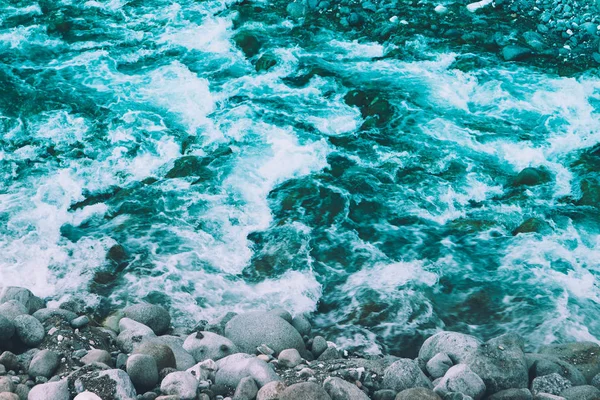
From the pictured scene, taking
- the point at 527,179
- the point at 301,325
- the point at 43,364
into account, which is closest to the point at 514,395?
the point at 301,325

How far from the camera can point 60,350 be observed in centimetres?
824

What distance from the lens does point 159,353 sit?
7.94 m

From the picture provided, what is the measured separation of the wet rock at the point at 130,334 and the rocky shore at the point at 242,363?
13 mm

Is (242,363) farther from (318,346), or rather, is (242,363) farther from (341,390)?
(318,346)

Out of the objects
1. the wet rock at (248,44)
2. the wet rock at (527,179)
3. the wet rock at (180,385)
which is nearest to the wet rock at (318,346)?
the wet rock at (180,385)

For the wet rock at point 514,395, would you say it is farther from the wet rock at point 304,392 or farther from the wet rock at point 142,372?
the wet rock at point 142,372

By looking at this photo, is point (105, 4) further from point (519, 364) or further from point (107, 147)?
point (519, 364)

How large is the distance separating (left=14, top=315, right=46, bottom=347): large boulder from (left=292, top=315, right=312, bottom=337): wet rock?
3.21 metres

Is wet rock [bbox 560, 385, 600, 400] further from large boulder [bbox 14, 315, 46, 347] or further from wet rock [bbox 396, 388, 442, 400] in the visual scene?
large boulder [bbox 14, 315, 46, 347]

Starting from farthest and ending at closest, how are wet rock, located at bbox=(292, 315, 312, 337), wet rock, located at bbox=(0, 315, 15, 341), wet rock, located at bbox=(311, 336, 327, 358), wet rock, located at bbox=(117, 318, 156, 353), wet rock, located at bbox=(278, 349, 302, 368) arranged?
wet rock, located at bbox=(292, 315, 312, 337)
wet rock, located at bbox=(311, 336, 327, 358)
wet rock, located at bbox=(117, 318, 156, 353)
wet rock, located at bbox=(278, 349, 302, 368)
wet rock, located at bbox=(0, 315, 15, 341)

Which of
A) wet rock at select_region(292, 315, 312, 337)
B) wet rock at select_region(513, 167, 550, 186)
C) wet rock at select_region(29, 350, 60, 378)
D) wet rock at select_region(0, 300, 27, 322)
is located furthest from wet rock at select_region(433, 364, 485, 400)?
wet rock at select_region(513, 167, 550, 186)

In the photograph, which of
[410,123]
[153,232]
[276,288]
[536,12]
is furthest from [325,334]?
[536,12]

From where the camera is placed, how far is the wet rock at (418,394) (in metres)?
7.17

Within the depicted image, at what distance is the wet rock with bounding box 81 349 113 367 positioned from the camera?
8.00 metres
